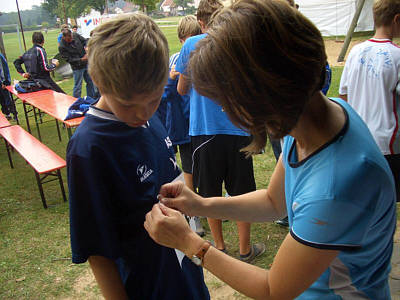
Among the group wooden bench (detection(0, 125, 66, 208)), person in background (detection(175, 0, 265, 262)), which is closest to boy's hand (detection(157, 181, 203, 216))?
person in background (detection(175, 0, 265, 262))

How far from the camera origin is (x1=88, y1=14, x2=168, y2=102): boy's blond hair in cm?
108

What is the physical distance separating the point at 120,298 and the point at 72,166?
1.71 ft

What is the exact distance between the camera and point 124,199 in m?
1.27

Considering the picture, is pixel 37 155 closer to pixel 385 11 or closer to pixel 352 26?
pixel 385 11

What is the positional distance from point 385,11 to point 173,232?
2248 millimetres

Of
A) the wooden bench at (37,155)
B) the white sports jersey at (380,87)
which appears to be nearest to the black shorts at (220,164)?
the white sports jersey at (380,87)

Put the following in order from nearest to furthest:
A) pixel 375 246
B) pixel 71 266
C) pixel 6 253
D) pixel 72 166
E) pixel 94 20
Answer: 1. pixel 375 246
2. pixel 72 166
3. pixel 71 266
4. pixel 6 253
5. pixel 94 20

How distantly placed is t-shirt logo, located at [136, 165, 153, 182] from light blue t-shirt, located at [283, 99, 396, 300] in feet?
1.81

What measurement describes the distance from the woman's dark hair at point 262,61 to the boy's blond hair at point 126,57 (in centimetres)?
22

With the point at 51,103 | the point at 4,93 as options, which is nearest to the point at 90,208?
the point at 51,103

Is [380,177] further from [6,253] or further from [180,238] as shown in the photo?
[6,253]

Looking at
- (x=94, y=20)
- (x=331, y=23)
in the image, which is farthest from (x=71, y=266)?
(x=94, y=20)

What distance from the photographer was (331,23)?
17.0m

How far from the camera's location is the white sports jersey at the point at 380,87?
246 cm
